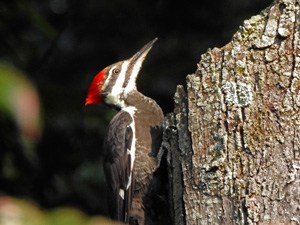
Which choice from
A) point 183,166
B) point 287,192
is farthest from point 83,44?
point 287,192

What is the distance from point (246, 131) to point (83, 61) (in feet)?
11.2

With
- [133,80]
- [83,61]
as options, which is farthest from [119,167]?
[83,61]

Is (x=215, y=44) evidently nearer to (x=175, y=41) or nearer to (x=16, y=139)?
(x=175, y=41)

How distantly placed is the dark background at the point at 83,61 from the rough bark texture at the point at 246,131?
86.8 inches

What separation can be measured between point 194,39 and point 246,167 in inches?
120

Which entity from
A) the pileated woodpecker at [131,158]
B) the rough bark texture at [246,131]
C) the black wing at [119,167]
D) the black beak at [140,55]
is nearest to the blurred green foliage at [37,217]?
the rough bark texture at [246,131]

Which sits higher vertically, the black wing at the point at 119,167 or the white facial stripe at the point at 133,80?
the white facial stripe at the point at 133,80

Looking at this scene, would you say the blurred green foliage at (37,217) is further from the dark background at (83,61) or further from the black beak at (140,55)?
the dark background at (83,61)

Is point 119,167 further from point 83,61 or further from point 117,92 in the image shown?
point 83,61

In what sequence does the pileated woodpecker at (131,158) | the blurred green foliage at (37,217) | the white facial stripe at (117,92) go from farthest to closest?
the white facial stripe at (117,92)
the pileated woodpecker at (131,158)
the blurred green foliage at (37,217)

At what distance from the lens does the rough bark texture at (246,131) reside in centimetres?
238

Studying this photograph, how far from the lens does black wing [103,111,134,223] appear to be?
3594 mm

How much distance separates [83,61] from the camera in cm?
563

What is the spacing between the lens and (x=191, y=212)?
8.48 feet
